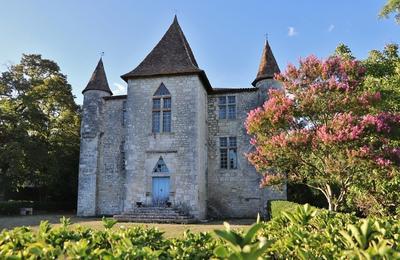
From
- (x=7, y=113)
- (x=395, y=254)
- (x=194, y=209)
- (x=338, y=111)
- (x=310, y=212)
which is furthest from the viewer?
(x=7, y=113)

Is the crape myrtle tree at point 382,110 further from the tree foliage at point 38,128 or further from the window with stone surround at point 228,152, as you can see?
the tree foliage at point 38,128

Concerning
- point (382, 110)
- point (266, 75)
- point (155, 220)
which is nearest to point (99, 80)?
point (155, 220)

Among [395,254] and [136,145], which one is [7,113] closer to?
[136,145]

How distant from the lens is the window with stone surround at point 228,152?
19141 mm

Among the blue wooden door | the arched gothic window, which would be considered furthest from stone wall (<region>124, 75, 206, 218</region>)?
the blue wooden door

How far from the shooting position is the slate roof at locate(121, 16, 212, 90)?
18170 mm

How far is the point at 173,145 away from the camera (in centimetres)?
1764

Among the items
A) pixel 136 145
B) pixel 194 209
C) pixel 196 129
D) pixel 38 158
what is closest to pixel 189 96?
pixel 196 129

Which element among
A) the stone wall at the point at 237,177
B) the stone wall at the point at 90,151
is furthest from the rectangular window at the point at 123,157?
the stone wall at the point at 237,177

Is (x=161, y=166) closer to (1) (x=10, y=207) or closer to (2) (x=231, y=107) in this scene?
(2) (x=231, y=107)

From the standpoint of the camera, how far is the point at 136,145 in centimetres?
1808

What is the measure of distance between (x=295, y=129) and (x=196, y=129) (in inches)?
272

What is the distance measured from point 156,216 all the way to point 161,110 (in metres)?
5.42

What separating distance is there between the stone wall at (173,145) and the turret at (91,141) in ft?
9.26
